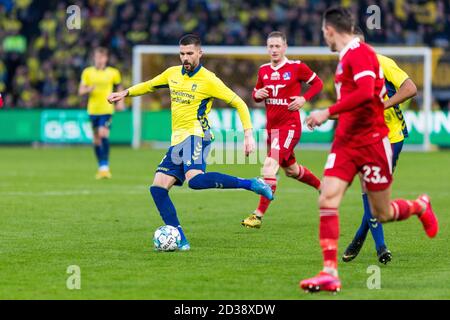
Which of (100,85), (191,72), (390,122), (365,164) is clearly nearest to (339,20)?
(365,164)

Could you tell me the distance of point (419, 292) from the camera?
859 centimetres

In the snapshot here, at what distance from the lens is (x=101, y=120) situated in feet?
71.2

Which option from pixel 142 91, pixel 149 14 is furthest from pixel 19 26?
pixel 142 91

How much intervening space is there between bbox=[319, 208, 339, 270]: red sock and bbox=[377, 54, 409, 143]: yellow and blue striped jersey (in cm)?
228

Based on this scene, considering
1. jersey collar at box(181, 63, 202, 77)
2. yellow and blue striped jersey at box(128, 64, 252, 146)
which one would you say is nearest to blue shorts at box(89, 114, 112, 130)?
yellow and blue striped jersey at box(128, 64, 252, 146)

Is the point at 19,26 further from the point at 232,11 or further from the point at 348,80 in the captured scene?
the point at 348,80

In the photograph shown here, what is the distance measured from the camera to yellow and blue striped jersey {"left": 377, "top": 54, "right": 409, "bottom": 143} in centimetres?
1048

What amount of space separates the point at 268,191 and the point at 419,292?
3.19 metres

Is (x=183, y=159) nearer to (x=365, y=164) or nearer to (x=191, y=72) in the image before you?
(x=191, y=72)

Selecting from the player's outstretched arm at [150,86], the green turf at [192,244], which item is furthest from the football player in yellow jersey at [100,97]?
the player's outstretched arm at [150,86]

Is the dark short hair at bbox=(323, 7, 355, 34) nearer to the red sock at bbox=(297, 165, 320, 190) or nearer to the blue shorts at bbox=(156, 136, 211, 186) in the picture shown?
the blue shorts at bbox=(156, 136, 211, 186)

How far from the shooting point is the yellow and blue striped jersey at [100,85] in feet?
71.3

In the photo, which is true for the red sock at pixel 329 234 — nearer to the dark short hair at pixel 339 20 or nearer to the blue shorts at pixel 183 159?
the dark short hair at pixel 339 20

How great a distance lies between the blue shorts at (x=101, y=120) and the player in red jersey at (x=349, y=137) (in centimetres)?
1325
